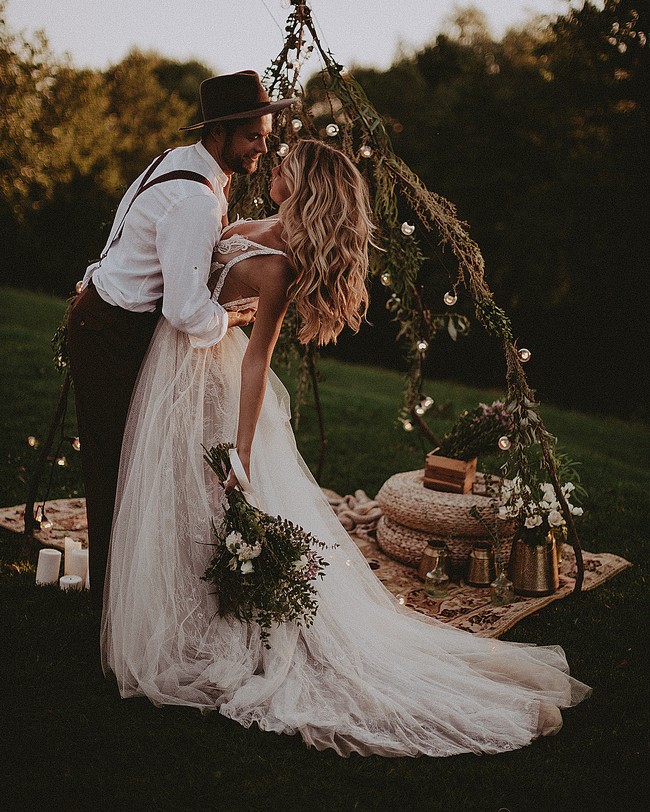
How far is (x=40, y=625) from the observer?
11.8ft

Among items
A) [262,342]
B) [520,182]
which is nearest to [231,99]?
[262,342]

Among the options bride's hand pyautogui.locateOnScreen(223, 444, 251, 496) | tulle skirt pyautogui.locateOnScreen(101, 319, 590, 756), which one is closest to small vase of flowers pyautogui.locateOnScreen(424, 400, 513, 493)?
tulle skirt pyautogui.locateOnScreen(101, 319, 590, 756)

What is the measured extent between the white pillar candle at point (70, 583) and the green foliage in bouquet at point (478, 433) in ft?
7.59

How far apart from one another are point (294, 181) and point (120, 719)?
2.21 metres

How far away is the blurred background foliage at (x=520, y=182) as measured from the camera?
12945mm

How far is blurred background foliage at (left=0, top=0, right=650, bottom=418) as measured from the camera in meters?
12.9

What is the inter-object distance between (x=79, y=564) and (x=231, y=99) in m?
2.51

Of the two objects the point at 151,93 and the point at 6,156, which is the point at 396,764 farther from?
the point at 151,93

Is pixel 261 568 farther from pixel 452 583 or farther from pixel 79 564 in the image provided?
pixel 452 583

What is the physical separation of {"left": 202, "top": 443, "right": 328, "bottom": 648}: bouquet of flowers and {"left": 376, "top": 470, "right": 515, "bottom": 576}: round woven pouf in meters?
1.60

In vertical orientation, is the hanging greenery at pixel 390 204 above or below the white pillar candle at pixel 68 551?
above

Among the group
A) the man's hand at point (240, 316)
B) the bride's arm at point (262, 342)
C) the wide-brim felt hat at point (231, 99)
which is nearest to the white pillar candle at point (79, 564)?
the bride's arm at point (262, 342)

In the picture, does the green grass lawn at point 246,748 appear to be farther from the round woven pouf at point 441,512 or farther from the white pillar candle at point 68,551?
the round woven pouf at point 441,512

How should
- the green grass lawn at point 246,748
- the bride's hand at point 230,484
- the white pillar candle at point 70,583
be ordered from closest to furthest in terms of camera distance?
the green grass lawn at point 246,748 < the bride's hand at point 230,484 < the white pillar candle at point 70,583
